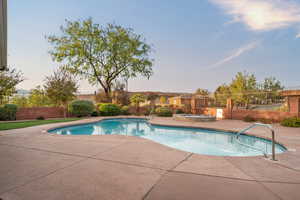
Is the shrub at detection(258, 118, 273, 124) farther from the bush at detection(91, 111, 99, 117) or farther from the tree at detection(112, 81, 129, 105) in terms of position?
the tree at detection(112, 81, 129, 105)

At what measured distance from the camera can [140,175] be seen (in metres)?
2.88

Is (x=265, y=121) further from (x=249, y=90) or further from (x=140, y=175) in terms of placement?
(x=249, y=90)

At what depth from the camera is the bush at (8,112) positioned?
11359 millimetres

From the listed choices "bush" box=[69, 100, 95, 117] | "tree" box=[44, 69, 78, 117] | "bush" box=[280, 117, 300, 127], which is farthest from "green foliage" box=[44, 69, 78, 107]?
"bush" box=[280, 117, 300, 127]

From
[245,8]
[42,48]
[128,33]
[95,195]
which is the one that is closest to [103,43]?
[128,33]

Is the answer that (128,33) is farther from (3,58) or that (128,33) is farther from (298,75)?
(298,75)

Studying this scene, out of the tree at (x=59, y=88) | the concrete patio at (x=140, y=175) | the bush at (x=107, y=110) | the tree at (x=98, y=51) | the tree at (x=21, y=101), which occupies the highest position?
the tree at (x=98, y=51)

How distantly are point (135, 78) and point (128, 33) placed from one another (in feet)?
18.9

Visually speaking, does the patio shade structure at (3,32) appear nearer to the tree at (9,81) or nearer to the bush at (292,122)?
the tree at (9,81)

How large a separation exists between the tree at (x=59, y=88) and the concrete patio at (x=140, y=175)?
12088 millimetres

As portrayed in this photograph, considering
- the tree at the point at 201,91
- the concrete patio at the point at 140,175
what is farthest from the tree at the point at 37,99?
the tree at the point at 201,91

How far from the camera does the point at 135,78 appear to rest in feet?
71.7

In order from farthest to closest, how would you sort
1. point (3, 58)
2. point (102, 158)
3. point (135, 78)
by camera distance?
1. point (135, 78)
2. point (3, 58)
3. point (102, 158)

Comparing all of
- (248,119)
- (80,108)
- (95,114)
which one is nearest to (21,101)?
(80,108)
